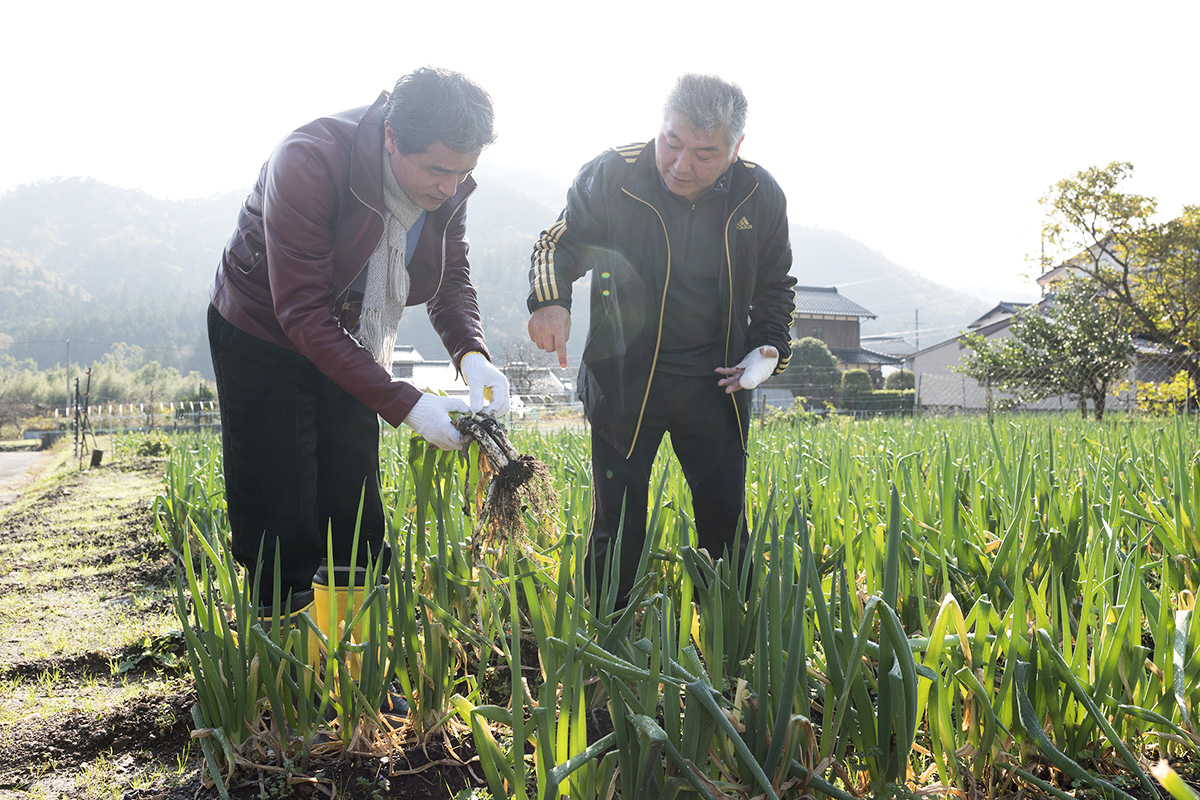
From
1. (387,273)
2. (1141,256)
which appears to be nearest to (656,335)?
(387,273)

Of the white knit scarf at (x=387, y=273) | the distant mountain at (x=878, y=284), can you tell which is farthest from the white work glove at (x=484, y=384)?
the distant mountain at (x=878, y=284)

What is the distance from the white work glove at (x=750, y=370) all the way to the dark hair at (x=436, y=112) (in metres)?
0.81

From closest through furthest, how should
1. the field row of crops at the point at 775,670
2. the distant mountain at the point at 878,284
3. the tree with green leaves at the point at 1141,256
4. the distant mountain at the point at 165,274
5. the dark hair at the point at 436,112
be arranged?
the field row of crops at the point at 775,670 < the dark hair at the point at 436,112 < the tree with green leaves at the point at 1141,256 < the distant mountain at the point at 165,274 < the distant mountain at the point at 878,284

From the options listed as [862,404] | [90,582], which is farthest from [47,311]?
[90,582]

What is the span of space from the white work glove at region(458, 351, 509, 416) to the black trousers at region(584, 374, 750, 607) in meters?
0.27

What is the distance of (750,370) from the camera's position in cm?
181

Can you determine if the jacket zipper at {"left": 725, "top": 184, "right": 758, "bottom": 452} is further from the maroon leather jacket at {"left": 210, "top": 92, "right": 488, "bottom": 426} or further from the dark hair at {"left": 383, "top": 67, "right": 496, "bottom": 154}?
the maroon leather jacket at {"left": 210, "top": 92, "right": 488, "bottom": 426}

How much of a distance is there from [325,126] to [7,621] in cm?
193

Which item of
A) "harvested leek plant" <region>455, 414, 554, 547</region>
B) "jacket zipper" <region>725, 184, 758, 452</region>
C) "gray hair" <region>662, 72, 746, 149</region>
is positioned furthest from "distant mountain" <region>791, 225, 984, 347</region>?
"harvested leek plant" <region>455, 414, 554, 547</region>

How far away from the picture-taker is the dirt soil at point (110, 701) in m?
1.22

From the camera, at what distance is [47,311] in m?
98.4

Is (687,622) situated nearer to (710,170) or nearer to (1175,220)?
(710,170)

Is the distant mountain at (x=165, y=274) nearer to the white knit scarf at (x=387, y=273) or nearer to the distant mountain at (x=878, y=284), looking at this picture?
the distant mountain at (x=878, y=284)

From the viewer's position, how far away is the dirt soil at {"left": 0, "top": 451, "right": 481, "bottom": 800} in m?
1.22
